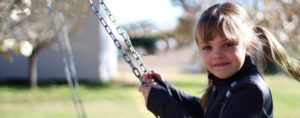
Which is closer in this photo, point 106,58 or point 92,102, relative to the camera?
point 92,102

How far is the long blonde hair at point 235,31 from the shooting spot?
8.01 feet

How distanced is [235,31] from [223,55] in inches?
4.3

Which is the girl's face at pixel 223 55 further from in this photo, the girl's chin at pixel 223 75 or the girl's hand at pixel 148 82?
the girl's hand at pixel 148 82

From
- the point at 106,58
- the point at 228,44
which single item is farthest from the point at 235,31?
the point at 106,58

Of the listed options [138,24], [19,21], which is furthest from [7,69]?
[19,21]

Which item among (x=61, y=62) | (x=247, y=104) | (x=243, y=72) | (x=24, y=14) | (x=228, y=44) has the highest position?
(x=61, y=62)

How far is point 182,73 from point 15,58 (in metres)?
7.88

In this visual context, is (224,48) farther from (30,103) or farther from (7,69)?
(7,69)

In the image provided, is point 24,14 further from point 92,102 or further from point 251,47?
point 92,102

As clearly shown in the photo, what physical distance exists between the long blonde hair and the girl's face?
0.07 ft

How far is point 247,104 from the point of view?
2316mm

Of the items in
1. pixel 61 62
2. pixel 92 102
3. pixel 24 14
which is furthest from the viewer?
pixel 61 62

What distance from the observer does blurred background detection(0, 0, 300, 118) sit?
17.0 ft

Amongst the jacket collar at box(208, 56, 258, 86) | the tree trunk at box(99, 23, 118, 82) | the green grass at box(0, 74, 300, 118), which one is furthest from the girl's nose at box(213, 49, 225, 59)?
the tree trunk at box(99, 23, 118, 82)
